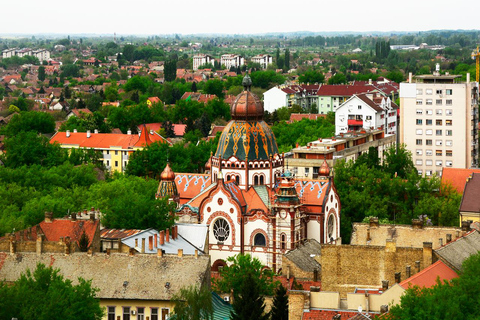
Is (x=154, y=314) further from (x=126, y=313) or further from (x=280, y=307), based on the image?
(x=280, y=307)

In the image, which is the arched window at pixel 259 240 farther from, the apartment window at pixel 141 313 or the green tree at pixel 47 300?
the green tree at pixel 47 300

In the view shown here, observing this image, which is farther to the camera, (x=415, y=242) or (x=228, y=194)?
(x=228, y=194)

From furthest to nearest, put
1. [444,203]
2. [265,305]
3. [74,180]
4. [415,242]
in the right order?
1. [74,180]
2. [444,203]
3. [415,242]
4. [265,305]

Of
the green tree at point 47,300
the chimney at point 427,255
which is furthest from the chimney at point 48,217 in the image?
the chimney at point 427,255

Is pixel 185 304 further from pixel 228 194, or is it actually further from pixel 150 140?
pixel 150 140

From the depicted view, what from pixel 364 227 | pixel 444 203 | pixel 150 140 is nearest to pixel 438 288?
pixel 364 227

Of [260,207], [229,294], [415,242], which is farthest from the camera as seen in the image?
[260,207]

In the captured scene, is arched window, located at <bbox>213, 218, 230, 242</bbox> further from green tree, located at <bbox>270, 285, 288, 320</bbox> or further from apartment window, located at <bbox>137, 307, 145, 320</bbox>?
green tree, located at <bbox>270, 285, 288, 320</bbox>
